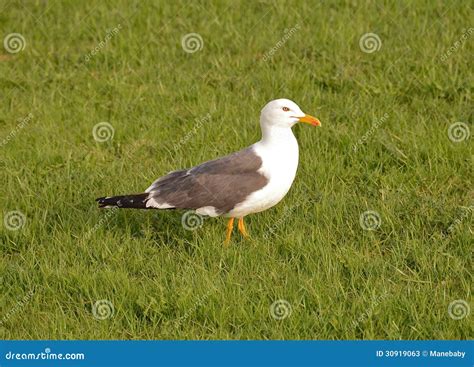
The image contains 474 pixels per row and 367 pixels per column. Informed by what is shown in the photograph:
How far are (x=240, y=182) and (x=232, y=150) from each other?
1.74 m

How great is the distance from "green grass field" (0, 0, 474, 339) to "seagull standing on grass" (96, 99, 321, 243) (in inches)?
14.6

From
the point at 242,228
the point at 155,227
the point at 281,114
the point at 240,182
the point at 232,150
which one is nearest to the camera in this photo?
the point at 240,182

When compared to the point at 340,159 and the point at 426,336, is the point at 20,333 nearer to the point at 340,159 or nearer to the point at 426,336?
the point at 426,336

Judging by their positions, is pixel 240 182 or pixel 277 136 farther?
pixel 277 136

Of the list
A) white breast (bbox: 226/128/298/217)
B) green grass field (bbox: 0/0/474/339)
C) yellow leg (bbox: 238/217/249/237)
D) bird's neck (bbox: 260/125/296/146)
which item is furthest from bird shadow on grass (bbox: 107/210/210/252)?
bird's neck (bbox: 260/125/296/146)

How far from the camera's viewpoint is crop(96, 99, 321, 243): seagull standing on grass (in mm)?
6484

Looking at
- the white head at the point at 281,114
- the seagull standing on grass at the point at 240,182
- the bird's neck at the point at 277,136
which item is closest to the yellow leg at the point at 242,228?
the seagull standing on grass at the point at 240,182

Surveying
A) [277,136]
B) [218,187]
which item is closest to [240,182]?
[218,187]

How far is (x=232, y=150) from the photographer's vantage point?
8.19 meters

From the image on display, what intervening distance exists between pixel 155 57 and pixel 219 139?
7.66 ft

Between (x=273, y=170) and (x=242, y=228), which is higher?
(x=273, y=170)

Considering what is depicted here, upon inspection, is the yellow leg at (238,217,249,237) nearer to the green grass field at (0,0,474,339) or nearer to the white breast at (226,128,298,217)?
the green grass field at (0,0,474,339)

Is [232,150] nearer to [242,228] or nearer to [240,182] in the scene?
[242,228]

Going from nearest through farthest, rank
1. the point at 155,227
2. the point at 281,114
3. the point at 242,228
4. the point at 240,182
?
the point at 240,182 < the point at 281,114 < the point at 242,228 < the point at 155,227
